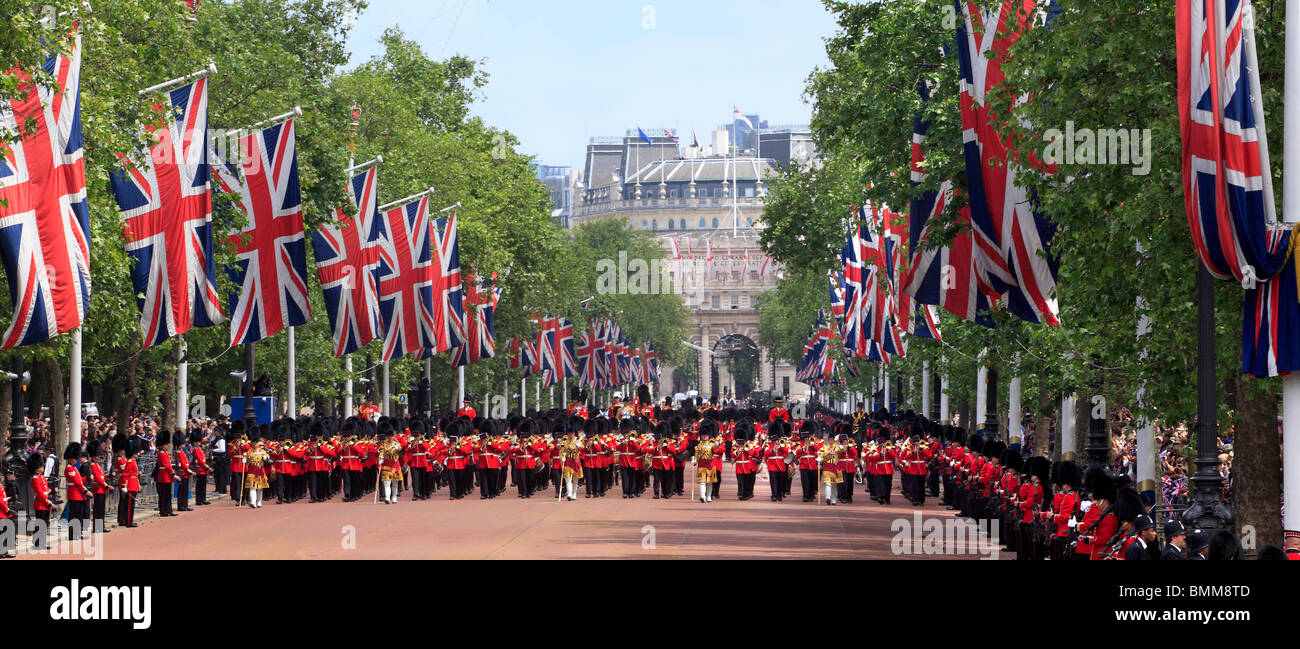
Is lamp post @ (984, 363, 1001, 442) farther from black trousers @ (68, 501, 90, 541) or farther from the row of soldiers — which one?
black trousers @ (68, 501, 90, 541)

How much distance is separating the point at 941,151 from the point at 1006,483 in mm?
5809

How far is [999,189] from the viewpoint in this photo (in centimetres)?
2005

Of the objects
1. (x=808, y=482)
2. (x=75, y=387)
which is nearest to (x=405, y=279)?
(x=808, y=482)

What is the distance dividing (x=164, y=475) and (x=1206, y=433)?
788 inches

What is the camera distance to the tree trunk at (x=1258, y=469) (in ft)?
60.9

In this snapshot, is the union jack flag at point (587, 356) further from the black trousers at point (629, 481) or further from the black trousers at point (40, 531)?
the black trousers at point (40, 531)

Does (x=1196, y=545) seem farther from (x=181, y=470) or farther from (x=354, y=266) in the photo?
(x=354, y=266)

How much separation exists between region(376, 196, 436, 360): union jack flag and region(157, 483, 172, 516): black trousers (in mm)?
7901

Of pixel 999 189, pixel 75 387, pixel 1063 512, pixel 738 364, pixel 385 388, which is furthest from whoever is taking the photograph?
pixel 738 364

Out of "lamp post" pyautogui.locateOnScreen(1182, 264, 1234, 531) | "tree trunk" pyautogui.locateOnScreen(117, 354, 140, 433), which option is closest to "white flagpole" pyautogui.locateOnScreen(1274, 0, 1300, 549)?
"lamp post" pyautogui.locateOnScreen(1182, 264, 1234, 531)

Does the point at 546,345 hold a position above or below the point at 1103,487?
above

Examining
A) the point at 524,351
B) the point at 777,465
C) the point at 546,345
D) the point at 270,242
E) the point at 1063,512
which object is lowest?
the point at 777,465

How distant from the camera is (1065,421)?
28984 millimetres
